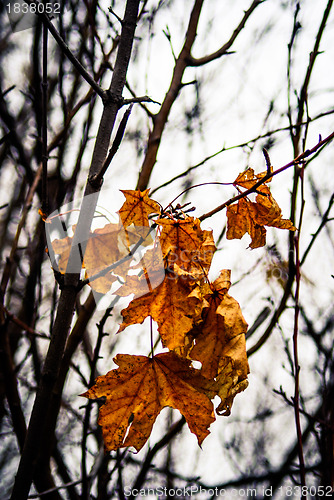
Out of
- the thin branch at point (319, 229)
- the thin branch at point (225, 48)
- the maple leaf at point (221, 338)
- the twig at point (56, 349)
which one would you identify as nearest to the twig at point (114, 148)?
the twig at point (56, 349)

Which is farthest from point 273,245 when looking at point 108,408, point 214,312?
point 108,408

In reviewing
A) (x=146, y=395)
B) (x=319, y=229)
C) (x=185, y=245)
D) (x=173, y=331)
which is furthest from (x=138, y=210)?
(x=319, y=229)

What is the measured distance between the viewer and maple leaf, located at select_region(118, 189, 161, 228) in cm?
69

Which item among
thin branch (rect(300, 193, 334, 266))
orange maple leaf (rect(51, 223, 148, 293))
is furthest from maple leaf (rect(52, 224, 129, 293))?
thin branch (rect(300, 193, 334, 266))

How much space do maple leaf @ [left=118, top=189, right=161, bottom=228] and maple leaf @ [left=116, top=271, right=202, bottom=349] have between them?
12 centimetres

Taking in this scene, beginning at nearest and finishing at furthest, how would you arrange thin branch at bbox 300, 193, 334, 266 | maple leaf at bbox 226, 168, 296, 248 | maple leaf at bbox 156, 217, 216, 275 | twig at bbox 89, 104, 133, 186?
twig at bbox 89, 104, 133, 186 → maple leaf at bbox 156, 217, 216, 275 → maple leaf at bbox 226, 168, 296, 248 → thin branch at bbox 300, 193, 334, 266

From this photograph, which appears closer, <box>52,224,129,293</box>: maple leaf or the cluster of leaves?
the cluster of leaves

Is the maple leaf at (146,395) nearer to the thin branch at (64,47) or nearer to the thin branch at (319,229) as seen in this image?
the thin branch at (64,47)

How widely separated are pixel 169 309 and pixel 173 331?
0.13ft

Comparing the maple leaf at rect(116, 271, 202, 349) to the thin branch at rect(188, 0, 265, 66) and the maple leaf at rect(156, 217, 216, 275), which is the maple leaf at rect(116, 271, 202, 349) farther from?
the thin branch at rect(188, 0, 265, 66)

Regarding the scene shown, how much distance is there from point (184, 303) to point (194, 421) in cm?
21

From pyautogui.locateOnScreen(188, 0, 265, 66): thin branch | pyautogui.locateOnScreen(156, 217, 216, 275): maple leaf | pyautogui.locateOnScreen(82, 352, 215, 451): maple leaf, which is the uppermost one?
pyautogui.locateOnScreen(188, 0, 265, 66): thin branch

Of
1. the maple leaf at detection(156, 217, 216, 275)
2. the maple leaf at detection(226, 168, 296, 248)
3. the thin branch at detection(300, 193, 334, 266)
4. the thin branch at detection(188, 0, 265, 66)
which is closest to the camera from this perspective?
the maple leaf at detection(156, 217, 216, 275)

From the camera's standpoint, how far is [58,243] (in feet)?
2.69
